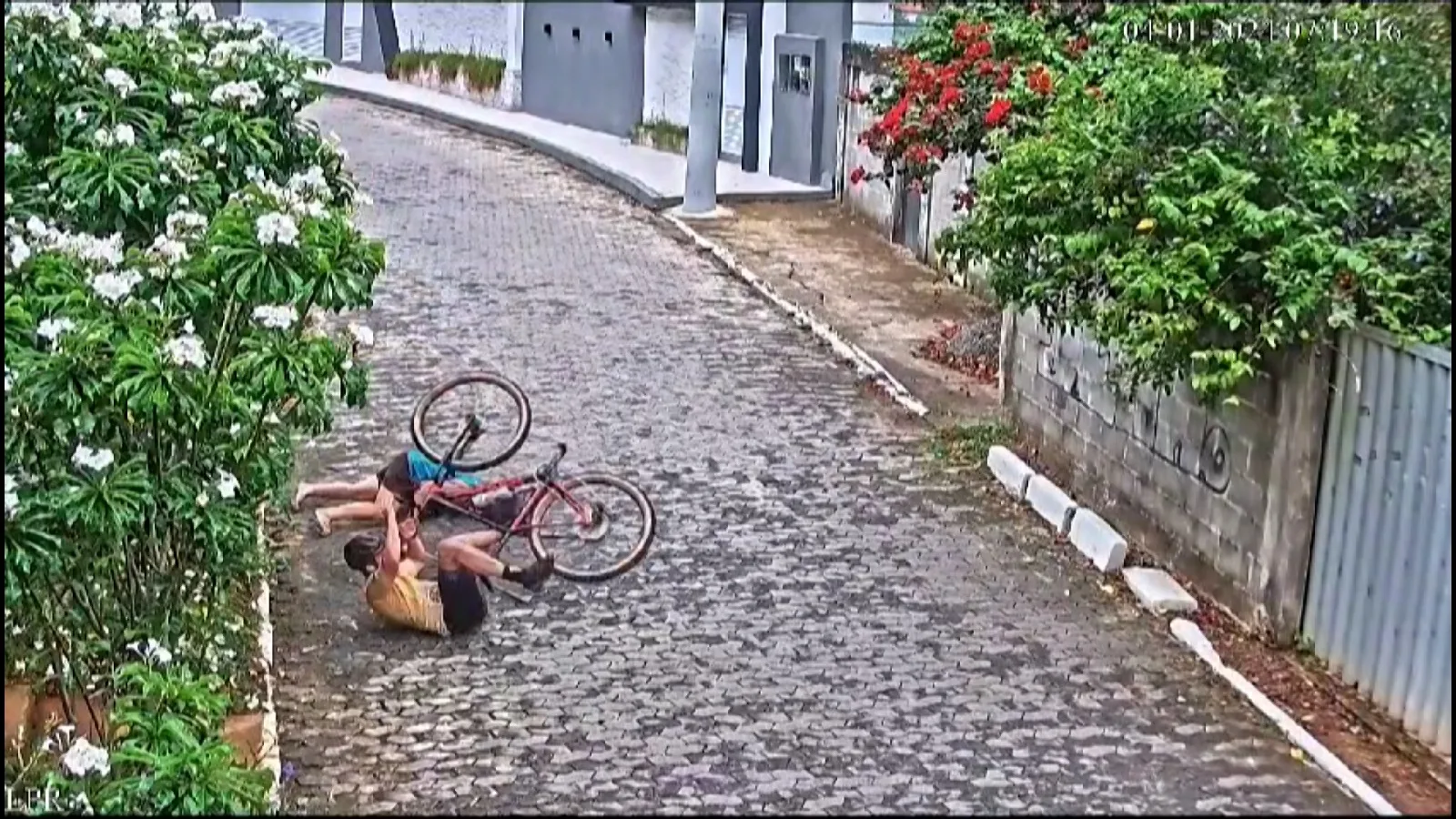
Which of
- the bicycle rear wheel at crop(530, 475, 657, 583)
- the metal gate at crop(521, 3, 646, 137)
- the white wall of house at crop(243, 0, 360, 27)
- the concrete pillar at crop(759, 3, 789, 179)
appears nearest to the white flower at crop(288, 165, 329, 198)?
the bicycle rear wheel at crop(530, 475, 657, 583)

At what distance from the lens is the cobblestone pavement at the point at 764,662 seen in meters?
6.08

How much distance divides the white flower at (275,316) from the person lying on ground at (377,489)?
→ 252cm

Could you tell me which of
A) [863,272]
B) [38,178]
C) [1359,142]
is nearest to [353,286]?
[38,178]

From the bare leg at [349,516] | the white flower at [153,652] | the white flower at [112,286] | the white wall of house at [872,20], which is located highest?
the white wall of house at [872,20]

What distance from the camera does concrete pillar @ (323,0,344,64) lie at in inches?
1305

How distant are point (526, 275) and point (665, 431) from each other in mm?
5003

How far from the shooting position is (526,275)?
604 inches

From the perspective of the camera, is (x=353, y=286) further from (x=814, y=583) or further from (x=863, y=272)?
(x=863, y=272)

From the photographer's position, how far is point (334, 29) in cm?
3344

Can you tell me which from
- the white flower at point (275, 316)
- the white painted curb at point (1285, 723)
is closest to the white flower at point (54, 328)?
the white flower at point (275, 316)

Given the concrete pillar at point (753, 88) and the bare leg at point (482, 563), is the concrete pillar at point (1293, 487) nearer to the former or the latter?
the bare leg at point (482, 563)

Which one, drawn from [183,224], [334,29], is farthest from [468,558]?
[334,29]

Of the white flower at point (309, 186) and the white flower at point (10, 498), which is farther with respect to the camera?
the white flower at point (309, 186)

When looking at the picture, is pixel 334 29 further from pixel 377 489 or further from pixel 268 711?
pixel 268 711
